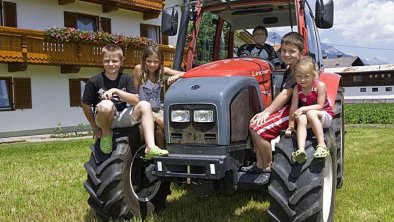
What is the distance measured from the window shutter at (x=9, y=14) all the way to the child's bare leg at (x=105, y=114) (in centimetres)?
1520

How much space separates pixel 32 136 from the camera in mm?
18625

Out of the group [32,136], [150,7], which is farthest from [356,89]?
[32,136]

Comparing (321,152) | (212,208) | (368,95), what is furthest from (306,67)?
(368,95)

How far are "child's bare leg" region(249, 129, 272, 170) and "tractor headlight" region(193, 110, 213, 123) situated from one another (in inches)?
18.7

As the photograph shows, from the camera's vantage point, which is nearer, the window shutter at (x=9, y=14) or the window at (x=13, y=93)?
the window shutter at (x=9, y=14)

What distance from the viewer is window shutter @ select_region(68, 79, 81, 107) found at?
68.2ft

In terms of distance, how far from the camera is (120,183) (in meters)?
4.37

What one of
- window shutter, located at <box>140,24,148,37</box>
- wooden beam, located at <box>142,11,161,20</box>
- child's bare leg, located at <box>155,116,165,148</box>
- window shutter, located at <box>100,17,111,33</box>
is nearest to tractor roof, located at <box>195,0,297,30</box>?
child's bare leg, located at <box>155,116,165,148</box>

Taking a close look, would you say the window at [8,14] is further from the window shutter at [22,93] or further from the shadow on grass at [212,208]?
the shadow on grass at [212,208]

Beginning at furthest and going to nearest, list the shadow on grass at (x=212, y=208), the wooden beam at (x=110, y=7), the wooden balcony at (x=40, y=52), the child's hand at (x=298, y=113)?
the wooden beam at (x=110, y=7)
the wooden balcony at (x=40, y=52)
the shadow on grass at (x=212, y=208)
the child's hand at (x=298, y=113)

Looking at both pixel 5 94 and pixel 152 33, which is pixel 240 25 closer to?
pixel 5 94

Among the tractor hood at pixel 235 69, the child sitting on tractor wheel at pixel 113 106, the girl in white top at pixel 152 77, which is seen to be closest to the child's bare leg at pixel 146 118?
the child sitting on tractor wheel at pixel 113 106

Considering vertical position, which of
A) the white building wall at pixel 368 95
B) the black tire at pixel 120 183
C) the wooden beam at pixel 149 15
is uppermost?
the wooden beam at pixel 149 15

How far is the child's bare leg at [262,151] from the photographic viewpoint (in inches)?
166
